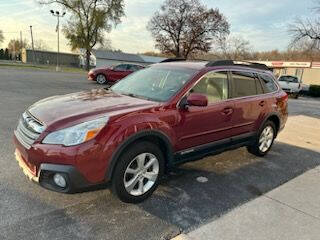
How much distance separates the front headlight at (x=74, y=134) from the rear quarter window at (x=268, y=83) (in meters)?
3.70

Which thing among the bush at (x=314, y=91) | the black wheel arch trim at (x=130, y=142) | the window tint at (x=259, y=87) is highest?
the window tint at (x=259, y=87)

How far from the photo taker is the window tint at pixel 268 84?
5918 mm

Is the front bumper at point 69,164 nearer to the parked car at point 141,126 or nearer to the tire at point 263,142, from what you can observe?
the parked car at point 141,126

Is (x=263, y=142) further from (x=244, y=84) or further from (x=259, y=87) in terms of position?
(x=244, y=84)

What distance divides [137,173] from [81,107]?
1.02m

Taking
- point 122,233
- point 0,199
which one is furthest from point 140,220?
point 0,199

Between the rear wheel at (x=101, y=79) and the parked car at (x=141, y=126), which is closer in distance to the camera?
the parked car at (x=141, y=126)

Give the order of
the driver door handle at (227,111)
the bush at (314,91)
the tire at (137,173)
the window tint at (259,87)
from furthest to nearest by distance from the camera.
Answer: the bush at (314,91) < the window tint at (259,87) < the driver door handle at (227,111) < the tire at (137,173)

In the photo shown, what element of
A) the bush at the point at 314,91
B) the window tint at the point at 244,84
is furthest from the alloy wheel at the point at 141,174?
the bush at the point at 314,91

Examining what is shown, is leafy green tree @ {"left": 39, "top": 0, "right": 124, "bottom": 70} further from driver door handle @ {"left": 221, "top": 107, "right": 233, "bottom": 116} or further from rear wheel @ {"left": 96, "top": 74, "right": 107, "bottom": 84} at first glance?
driver door handle @ {"left": 221, "top": 107, "right": 233, "bottom": 116}

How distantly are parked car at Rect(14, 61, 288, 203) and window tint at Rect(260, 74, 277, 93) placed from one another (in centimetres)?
21

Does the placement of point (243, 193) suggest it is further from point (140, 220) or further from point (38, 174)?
point (38, 174)

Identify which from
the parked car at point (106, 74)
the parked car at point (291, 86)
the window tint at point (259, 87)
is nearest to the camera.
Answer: the window tint at point (259, 87)

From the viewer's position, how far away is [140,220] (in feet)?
11.3
